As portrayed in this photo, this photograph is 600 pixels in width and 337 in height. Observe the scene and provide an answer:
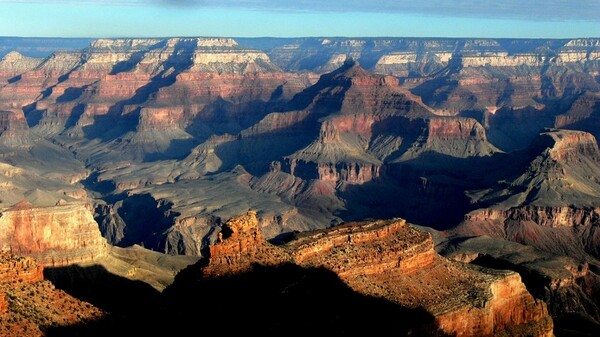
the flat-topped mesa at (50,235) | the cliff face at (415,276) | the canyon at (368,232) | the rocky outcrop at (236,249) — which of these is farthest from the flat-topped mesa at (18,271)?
the flat-topped mesa at (50,235)

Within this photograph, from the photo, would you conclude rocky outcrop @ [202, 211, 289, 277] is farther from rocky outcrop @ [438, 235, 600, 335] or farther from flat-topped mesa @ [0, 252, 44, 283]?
rocky outcrop @ [438, 235, 600, 335]

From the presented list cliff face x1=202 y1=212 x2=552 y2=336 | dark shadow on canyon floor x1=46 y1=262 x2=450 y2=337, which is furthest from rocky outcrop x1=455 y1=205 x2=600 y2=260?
dark shadow on canyon floor x1=46 y1=262 x2=450 y2=337

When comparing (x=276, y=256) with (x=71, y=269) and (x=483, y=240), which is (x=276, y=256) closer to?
(x=71, y=269)

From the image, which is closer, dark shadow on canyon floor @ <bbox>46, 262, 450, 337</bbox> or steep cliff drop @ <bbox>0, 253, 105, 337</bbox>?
steep cliff drop @ <bbox>0, 253, 105, 337</bbox>

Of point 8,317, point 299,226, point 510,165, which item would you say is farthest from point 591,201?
point 8,317

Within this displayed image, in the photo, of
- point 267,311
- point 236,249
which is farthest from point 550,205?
point 267,311

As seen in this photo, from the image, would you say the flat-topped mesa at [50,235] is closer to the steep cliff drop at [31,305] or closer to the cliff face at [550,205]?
the steep cliff drop at [31,305]
